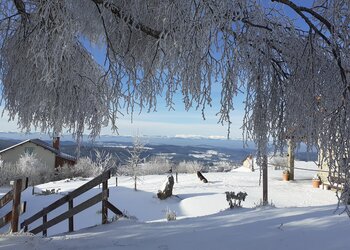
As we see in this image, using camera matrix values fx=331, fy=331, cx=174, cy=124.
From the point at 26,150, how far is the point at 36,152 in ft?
4.26

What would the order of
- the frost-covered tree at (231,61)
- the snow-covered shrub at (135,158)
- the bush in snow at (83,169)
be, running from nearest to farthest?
the frost-covered tree at (231,61) → the snow-covered shrub at (135,158) → the bush in snow at (83,169)

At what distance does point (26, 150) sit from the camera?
40750mm

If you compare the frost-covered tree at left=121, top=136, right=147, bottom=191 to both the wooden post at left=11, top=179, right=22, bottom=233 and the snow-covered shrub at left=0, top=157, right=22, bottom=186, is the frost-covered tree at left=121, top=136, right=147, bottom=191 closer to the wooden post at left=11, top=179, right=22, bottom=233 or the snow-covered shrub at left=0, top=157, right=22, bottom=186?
the snow-covered shrub at left=0, top=157, right=22, bottom=186

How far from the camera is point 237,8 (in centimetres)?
230

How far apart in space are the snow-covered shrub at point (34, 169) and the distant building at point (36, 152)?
1.58 metres

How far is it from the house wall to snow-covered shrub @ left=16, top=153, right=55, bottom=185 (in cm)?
149

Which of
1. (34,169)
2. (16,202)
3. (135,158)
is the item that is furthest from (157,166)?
(16,202)

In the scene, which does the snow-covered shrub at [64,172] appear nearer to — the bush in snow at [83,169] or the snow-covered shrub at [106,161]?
the bush in snow at [83,169]

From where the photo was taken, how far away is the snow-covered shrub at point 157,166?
3932 cm

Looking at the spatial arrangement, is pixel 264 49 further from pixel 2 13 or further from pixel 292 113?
pixel 2 13

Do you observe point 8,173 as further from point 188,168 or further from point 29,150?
point 188,168

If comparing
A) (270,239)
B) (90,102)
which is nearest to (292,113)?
(90,102)

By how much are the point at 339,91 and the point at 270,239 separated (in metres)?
2.63

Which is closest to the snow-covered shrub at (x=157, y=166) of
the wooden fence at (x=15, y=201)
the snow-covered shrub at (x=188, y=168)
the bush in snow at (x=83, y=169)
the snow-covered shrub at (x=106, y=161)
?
the snow-covered shrub at (x=188, y=168)
